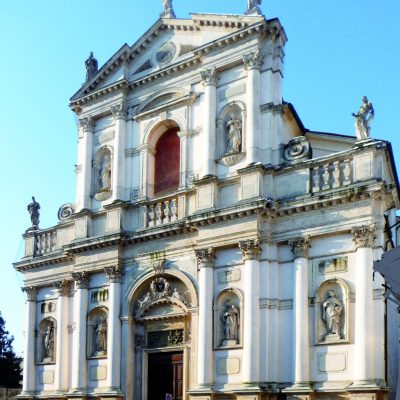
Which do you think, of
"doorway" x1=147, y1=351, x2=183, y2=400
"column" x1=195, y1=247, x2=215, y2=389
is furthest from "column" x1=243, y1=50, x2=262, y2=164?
"doorway" x1=147, y1=351, x2=183, y2=400

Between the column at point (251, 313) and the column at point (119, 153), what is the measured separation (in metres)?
5.73

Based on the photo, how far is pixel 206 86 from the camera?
22953 millimetres

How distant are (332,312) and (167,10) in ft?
40.9

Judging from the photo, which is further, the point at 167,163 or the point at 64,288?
the point at 64,288

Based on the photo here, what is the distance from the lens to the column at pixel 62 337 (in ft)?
81.9

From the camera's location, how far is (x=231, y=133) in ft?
73.5

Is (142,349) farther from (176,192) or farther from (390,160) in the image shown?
(390,160)

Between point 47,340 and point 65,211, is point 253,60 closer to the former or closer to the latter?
point 65,211

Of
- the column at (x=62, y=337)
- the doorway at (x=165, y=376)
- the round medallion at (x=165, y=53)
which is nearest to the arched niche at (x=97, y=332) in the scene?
the column at (x=62, y=337)

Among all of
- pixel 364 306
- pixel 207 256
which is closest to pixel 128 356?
pixel 207 256

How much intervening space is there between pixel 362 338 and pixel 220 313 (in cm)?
456

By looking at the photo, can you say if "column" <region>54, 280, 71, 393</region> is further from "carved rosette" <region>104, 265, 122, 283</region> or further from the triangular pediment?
A: the triangular pediment

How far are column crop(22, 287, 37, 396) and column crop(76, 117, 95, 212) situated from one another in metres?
4.01

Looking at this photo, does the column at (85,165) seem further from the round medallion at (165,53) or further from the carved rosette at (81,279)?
the round medallion at (165,53)
